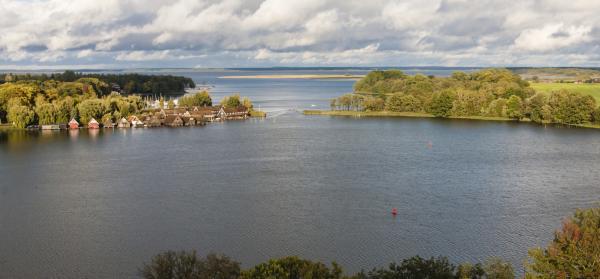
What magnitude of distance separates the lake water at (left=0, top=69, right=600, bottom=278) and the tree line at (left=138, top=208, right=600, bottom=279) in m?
3.57

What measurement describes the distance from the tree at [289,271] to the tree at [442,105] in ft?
162

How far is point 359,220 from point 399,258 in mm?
3949

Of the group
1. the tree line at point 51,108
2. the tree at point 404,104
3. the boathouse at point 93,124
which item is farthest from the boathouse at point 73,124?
the tree at point 404,104

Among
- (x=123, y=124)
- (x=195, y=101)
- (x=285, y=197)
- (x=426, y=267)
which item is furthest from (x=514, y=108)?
(x=426, y=267)

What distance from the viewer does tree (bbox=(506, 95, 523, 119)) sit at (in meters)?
56.9

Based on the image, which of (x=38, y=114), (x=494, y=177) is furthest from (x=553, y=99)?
(x=38, y=114)

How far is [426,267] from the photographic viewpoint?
13.4m

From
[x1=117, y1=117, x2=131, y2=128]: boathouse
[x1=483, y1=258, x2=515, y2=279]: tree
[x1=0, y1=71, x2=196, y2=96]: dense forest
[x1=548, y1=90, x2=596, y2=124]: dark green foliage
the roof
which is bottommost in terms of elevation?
[x1=483, y1=258, x2=515, y2=279]: tree

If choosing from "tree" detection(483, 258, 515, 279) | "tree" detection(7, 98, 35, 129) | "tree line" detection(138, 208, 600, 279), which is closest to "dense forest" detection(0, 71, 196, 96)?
"tree" detection(7, 98, 35, 129)

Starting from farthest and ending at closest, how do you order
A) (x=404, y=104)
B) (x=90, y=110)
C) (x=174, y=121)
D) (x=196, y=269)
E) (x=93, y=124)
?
(x=404, y=104), (x=174, y=121), (x=90, y=110), (x=93, y=124), (x=196, y=269)

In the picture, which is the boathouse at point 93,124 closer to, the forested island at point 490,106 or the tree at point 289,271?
the forested island at point 490,106

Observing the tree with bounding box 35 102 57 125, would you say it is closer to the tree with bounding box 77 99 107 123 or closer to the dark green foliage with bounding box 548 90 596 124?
the tree with bounding box 77 99 107 123

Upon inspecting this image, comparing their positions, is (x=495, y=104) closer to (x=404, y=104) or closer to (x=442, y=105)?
(x=442, y=105)

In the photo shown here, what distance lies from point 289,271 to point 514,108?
49.0 metres
